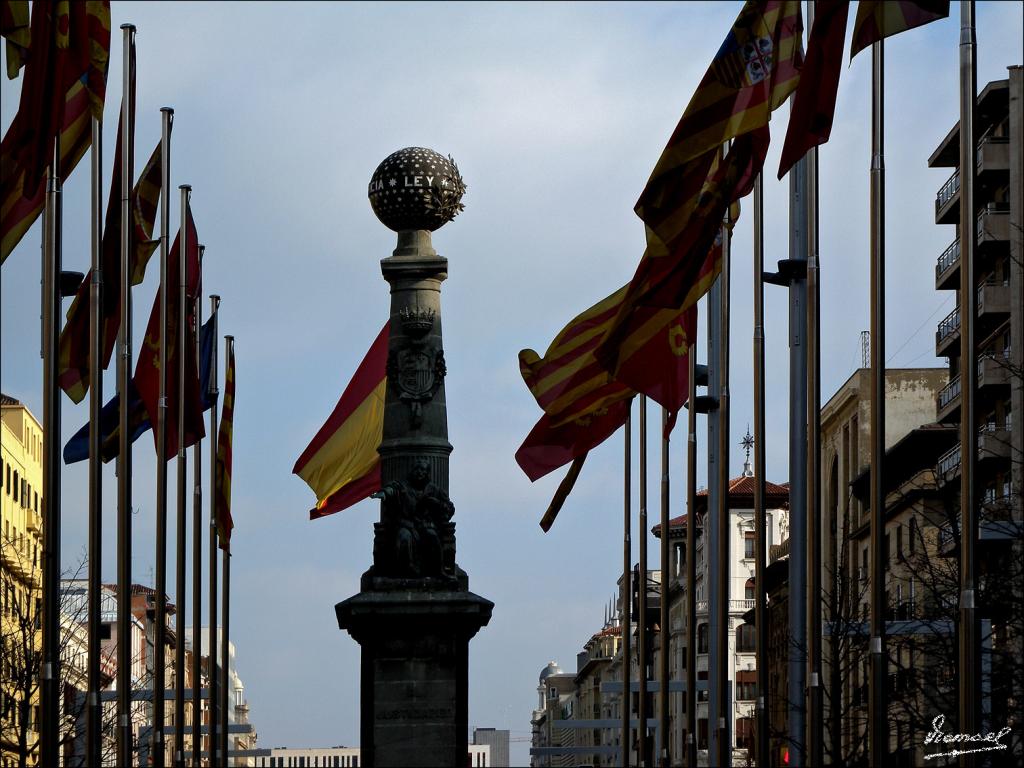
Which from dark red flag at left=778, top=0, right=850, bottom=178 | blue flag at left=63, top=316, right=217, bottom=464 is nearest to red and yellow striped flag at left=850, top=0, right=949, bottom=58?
dark red flag at left=778, top=0, right=850, bottom=178

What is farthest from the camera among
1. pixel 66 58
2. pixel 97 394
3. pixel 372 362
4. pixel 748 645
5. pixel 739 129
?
pixel 748 645

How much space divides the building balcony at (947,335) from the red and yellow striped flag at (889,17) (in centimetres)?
5768

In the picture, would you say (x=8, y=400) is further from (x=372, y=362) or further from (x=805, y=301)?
(x=805, y=301)

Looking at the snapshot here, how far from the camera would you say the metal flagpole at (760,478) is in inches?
1660

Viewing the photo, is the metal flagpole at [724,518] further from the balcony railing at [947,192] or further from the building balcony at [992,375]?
the balcony railing at [947,192]

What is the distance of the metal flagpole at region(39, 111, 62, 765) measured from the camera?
34.1 meters

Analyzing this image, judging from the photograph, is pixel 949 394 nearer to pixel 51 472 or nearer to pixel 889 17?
pixel 51 472

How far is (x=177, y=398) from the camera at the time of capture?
46594 mm

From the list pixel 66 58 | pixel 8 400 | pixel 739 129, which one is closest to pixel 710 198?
pixel 739 129

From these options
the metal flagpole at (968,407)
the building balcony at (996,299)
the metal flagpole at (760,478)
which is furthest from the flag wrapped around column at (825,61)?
the building balcony at (996,299)

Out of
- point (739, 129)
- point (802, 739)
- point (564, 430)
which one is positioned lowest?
point (802, 739)

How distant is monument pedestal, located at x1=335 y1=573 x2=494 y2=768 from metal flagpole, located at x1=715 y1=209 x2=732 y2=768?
20.5 feet

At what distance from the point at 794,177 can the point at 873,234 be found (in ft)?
18.3

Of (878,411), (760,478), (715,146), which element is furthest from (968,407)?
(760,478)
